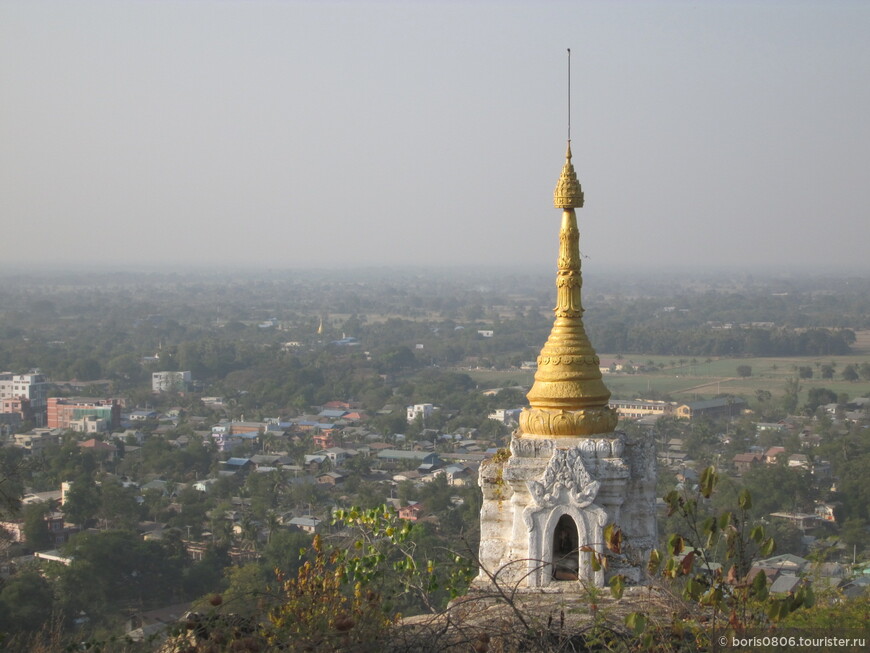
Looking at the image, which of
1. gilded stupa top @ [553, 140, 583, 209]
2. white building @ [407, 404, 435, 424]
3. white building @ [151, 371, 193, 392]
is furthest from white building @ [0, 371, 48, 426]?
gilded stupa top @ [553, 140, 583, 209]

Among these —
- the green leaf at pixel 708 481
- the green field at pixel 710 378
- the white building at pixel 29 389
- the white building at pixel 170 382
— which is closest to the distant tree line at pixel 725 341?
the green field at pixel 710 378

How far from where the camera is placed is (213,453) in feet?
154

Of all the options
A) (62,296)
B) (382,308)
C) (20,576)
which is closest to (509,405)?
(20,576)

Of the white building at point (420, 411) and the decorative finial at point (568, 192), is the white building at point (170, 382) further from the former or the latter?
the decorative finial at point (568, 192)

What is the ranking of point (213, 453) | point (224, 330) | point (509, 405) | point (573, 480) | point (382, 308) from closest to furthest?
point (573, 480) → point (213, 453) → point (509, 405) → point (224, 330) → point (382, 308)

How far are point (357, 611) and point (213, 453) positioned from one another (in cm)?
4094

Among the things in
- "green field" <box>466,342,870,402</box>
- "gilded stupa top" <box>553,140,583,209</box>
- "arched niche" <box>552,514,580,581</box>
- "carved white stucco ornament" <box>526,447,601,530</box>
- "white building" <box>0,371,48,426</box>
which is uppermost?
"gilded stupa top" <box>553,140,583,209</box>

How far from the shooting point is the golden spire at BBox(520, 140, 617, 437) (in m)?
8.95

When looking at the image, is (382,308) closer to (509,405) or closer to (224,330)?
(224,330)

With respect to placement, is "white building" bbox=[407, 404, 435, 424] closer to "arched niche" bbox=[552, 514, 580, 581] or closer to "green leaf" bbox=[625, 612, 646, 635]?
"arched niche" bbox=[552, 514, 580, 581]

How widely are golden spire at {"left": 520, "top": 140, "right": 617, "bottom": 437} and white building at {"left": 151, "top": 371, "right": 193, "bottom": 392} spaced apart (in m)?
62.3

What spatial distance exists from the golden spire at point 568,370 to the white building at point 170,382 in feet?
204

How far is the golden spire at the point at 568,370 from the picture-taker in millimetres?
8953

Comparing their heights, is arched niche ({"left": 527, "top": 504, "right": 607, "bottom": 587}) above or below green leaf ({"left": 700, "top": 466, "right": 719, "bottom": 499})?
below
